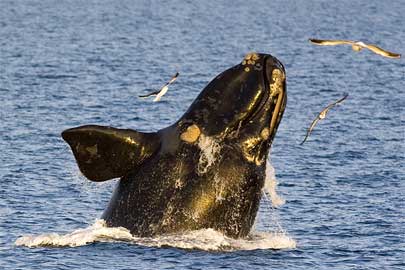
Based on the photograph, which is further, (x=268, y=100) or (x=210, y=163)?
(x=268, y=100)

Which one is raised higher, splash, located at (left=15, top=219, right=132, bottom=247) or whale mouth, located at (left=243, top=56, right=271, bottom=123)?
whale mouth, located at (left=243, top=56, right=271, bottom=123)

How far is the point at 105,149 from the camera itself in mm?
26938

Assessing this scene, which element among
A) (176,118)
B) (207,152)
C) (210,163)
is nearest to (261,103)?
(207,152)

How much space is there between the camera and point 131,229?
28078 mm

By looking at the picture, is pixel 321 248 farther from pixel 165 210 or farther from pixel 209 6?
pixel 209 6

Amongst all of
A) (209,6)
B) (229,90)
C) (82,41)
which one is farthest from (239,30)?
(229,90)

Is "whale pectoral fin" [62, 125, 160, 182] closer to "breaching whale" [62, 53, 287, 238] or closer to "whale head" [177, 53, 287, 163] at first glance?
"breaching whale" [62, 53, 287, 238]

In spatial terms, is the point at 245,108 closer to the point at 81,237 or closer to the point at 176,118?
the point at 81,237

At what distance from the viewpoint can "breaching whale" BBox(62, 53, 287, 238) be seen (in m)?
27.8

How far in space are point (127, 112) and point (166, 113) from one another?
151 cm

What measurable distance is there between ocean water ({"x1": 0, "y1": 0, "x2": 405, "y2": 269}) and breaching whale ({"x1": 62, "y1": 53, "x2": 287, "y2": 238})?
45 cm

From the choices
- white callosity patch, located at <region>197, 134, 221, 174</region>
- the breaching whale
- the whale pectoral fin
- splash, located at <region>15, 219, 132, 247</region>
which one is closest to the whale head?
the breaching whale

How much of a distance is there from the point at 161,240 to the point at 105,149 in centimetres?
226

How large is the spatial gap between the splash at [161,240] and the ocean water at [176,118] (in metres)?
0.03
